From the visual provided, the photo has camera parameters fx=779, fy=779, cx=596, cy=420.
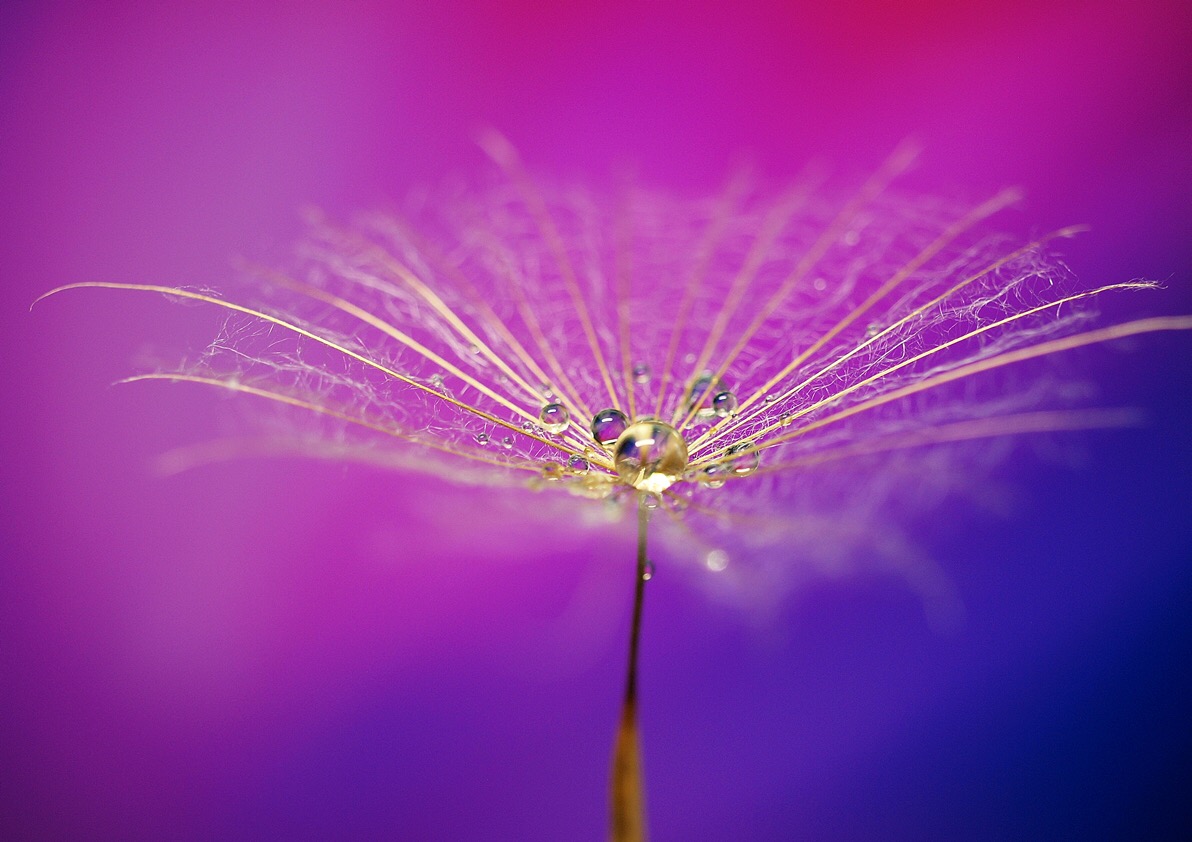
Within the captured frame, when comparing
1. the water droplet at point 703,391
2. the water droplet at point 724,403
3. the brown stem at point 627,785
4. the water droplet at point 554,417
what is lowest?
the brown stem at point 627,785

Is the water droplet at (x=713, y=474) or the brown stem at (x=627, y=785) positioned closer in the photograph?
the brown stem at (x=627, y=785)

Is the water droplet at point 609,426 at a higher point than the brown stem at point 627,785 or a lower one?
higher

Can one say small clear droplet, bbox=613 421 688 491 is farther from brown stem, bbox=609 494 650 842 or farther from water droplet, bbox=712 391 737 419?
brown stem, bbox=609 494 650 842

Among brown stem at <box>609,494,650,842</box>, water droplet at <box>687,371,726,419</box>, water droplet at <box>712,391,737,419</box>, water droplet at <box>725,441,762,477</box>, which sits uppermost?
water droplet at <box>687,371,726,419</box>

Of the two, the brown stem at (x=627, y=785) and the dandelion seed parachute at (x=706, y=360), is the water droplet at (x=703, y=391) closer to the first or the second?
the dandelion seed parachute at (x=706, y=360)

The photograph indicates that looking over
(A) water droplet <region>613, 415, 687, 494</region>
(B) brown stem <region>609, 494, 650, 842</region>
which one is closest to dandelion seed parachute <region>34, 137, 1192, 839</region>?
(A) water droplet <region>613, 415, 687, 494</region>

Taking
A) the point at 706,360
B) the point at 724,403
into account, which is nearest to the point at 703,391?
the point at 724,403

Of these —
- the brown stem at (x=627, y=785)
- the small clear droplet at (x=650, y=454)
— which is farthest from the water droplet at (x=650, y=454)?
the brown stem at (x=627, y=785)
